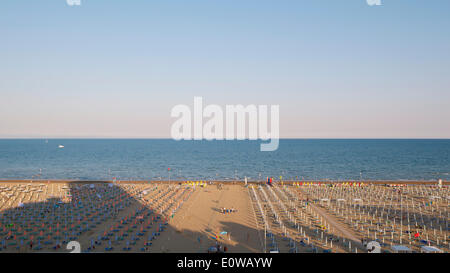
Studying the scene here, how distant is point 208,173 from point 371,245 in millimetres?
78227

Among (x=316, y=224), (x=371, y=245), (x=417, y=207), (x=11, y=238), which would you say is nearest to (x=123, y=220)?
(x=11, y=238)

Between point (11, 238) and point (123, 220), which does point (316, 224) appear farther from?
point (11, 238)

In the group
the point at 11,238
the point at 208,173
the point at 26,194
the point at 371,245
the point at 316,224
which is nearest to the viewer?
the point at 371,245

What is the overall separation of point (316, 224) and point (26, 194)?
2086 inches

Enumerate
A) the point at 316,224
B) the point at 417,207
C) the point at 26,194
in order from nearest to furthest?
1. the point at 316,224
2. the point at 417,207
3. the point at 26,194

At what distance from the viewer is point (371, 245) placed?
2998 cm

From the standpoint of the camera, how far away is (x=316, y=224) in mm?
38719
